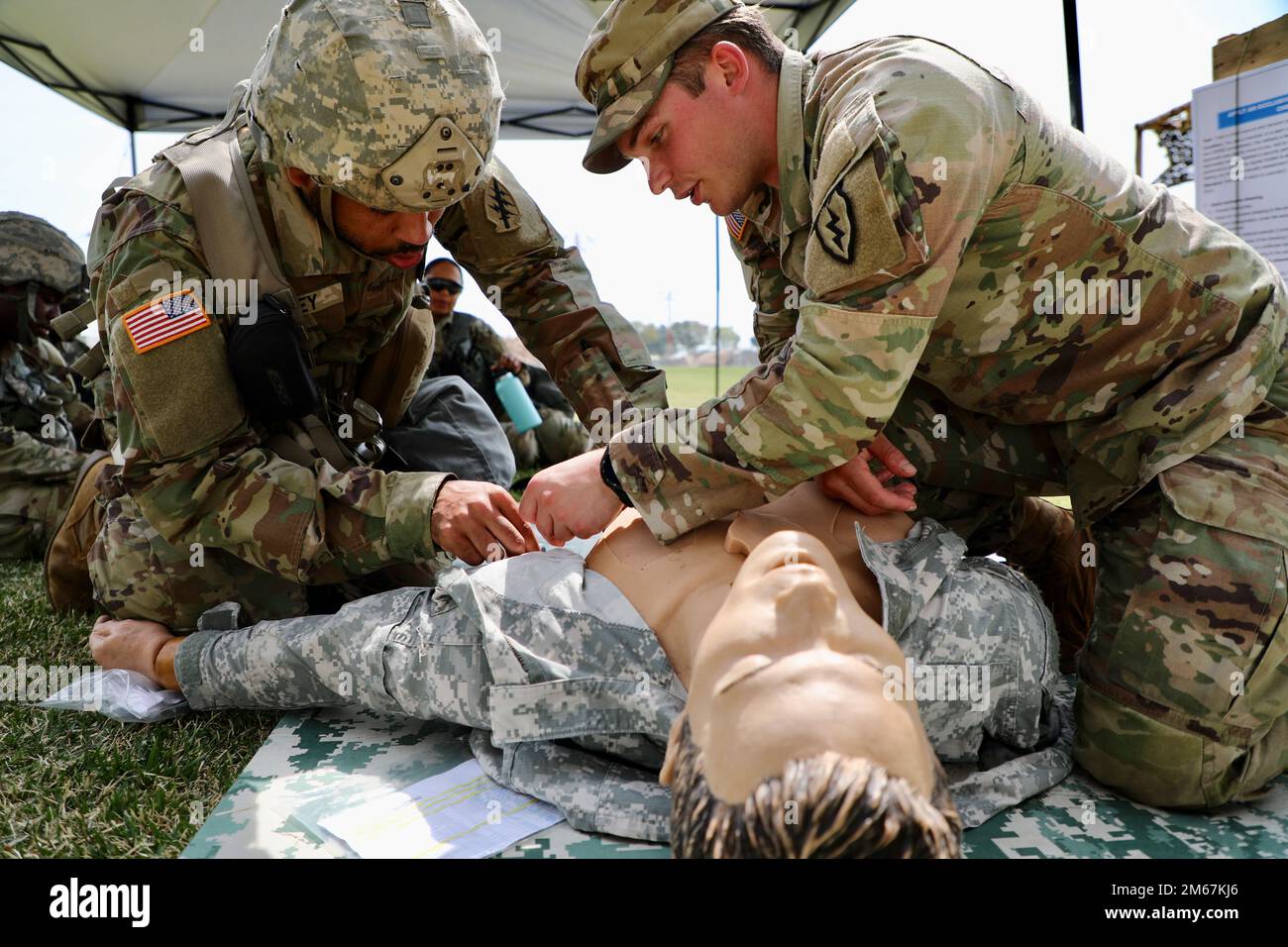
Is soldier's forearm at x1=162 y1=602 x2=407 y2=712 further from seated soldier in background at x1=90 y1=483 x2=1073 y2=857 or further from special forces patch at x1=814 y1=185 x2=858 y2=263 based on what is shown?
special forces patch at x1=814 y1=185 x2=858 y2=263

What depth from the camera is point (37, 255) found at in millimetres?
5105

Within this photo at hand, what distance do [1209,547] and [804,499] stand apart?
0.85 m

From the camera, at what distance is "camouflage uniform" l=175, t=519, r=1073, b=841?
1.87 m

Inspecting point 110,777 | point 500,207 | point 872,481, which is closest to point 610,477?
point 872,481

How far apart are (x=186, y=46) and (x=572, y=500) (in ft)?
22.2

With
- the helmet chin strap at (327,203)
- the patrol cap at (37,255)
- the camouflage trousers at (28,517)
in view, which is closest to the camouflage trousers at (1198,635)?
the helmet chin strap at (327,203)

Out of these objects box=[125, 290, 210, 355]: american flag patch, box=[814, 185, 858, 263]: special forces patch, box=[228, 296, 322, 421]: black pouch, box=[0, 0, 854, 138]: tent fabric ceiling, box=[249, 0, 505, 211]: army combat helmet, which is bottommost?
box=[228, 296, 322, 421]: black pouch

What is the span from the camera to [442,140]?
245 centimetres

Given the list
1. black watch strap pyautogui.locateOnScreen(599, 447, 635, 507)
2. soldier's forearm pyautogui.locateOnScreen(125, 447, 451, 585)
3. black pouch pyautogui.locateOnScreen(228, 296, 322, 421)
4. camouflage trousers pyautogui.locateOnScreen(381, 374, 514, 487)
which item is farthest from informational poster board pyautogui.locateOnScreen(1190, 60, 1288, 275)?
black pouch pyautogui.locateOnScreen(228, 296, 322, 421)

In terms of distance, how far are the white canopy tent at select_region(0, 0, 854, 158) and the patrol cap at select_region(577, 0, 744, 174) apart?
4.04 meters

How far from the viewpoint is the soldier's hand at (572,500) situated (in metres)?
2.15

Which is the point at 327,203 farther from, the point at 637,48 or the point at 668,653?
the point at 668,653
